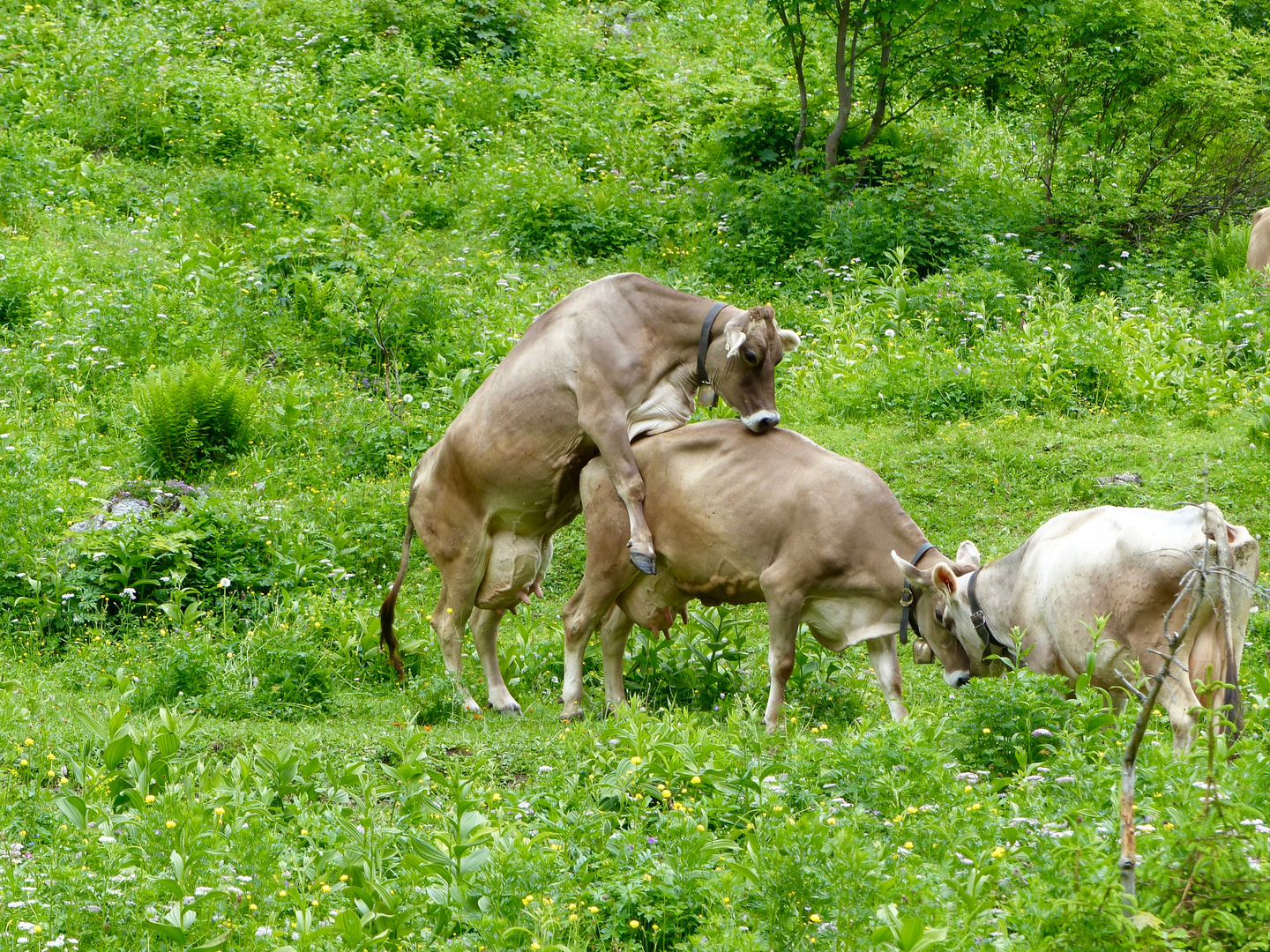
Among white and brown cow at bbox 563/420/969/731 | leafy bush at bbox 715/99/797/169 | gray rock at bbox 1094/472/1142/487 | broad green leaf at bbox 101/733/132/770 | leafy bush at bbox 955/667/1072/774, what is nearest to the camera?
leafy bush at bbox 955/667/1072/774

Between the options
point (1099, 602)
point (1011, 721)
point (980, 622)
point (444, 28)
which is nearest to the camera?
point (1011, 721)

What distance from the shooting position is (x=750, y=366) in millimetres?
8141

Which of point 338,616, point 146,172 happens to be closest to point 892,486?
point 338,616

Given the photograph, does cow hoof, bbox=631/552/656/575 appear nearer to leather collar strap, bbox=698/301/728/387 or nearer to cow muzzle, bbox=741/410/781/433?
cow muzzle, bbox=741/410/781/433

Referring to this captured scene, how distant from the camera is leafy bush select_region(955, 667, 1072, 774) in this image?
5.81 metres

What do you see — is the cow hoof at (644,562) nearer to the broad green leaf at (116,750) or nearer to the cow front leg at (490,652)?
the cow front leg at (490,652)

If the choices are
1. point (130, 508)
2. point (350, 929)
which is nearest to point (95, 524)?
point (130, 508)

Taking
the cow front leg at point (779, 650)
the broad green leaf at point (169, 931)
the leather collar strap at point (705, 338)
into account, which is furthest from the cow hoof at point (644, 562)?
the broad green leaf at point (169, 931)

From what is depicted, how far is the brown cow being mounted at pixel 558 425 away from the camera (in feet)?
26.8

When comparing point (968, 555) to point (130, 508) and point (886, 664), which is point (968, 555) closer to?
point (886, 664)

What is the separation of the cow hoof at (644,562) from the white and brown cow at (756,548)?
0.82 ft

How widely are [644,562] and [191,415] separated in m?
5.03

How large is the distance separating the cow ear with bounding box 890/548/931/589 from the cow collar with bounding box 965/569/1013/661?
217 mm

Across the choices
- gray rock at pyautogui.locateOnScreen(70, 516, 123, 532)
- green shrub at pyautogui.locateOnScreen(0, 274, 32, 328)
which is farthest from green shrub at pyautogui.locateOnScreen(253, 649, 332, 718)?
green shrub at pyautogui.locateOnScreen(0, 274, 32, 328)
